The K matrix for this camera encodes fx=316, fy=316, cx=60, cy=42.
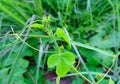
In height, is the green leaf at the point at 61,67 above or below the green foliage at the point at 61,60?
below

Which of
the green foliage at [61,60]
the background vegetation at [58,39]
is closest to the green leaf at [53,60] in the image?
the green foliage at [61,60]

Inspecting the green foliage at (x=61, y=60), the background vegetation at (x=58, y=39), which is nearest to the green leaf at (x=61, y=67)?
the green foliage at (x=61, y=60)

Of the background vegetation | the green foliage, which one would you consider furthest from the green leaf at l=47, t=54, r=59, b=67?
the background vegetation

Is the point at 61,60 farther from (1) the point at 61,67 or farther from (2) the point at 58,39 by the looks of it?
(2) the point at 58,39

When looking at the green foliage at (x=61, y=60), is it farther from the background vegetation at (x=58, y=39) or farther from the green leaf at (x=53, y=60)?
the background vegetation at (x=58, y=39)

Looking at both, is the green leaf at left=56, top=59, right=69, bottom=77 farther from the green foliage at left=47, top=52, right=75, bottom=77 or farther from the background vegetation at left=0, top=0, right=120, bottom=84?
the background vegetation at left=0, top=0, right=120, bottom=84

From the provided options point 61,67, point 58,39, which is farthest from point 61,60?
point 58,39

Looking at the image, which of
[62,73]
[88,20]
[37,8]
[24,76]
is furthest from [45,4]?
[62,73]

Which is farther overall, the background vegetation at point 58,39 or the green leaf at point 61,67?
the background vegetation at point 58,39
